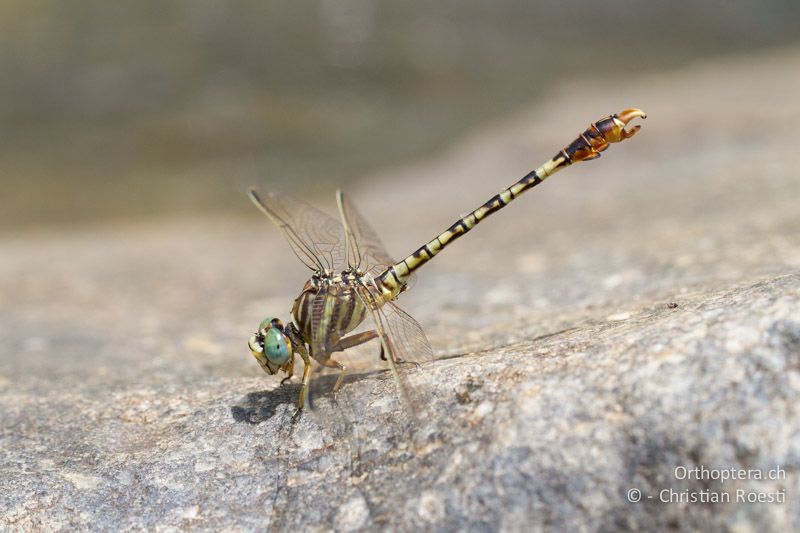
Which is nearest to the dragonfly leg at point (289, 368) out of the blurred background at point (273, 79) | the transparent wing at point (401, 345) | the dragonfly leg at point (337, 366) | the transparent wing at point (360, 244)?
the dragonfly leg at point (337, 366)

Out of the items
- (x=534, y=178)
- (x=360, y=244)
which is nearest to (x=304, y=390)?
(x=360, y=244)

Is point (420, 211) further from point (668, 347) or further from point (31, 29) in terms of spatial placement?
point (31, 29)

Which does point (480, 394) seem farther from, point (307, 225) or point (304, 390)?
point (307, 225)

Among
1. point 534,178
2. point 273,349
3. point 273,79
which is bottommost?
point 273,349

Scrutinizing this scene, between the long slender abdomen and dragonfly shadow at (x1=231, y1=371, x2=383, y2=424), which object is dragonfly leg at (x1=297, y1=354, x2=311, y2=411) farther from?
the long slender abdomen

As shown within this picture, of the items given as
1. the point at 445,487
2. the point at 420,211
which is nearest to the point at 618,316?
the point at 445,487

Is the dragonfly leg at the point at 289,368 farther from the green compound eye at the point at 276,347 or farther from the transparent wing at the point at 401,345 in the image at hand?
the transparent wing at the point at 401,345
